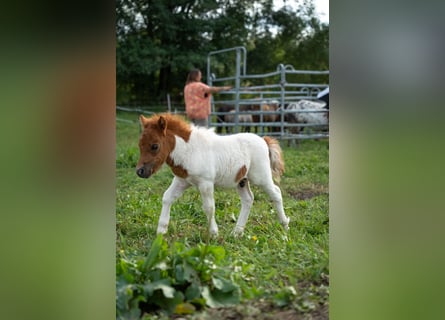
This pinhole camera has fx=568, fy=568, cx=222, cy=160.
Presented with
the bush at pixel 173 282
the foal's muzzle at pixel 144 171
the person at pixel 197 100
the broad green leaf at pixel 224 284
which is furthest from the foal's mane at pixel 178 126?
the person at pixel 197 100

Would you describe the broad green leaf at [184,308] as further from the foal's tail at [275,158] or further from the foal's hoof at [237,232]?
the foal's tail at [275,158]

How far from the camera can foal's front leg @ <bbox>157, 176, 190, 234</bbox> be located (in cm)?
235

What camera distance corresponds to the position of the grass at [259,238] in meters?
1.70

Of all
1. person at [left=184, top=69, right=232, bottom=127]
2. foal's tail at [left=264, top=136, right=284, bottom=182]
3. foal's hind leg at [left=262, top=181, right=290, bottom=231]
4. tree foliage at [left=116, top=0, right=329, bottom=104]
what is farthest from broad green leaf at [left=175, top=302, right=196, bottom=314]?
tree foliage at [left=116, top=0, right=329, bottom=104]

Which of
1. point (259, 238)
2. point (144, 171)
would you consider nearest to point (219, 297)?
point (259, 238)

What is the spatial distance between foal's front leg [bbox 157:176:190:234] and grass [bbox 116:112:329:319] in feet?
0.12

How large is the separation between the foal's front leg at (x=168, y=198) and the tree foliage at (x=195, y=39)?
6601 millimetres
